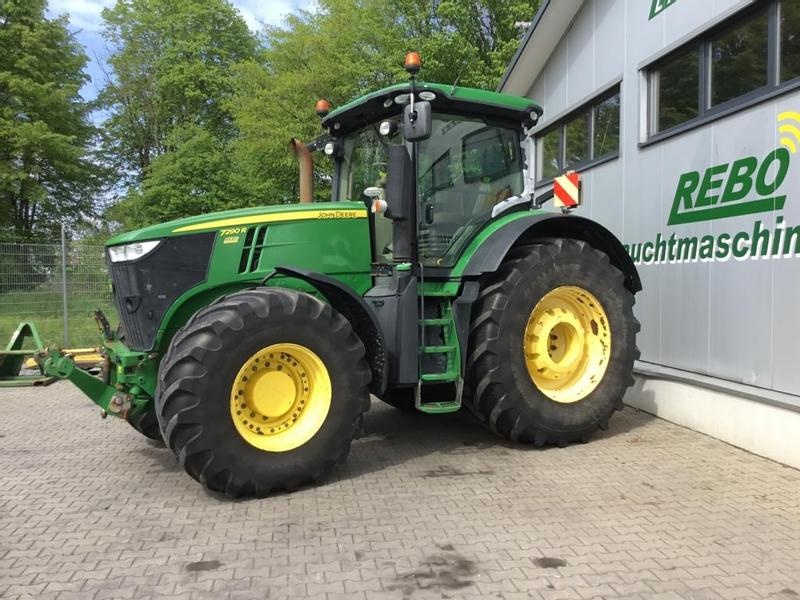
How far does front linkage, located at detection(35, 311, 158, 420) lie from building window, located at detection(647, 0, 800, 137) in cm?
504

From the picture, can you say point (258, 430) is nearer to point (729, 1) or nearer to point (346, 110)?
point (346, 110)

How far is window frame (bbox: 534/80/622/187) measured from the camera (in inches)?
304

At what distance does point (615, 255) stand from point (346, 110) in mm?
2621

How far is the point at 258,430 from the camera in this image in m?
4.20

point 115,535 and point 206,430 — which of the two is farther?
point 206,430

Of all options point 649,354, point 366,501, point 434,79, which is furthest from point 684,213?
point 434,79

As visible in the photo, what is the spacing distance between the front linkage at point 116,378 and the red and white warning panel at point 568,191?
3.73 meters

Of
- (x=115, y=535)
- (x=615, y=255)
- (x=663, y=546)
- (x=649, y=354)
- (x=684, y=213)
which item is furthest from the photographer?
(x=649, y=354)

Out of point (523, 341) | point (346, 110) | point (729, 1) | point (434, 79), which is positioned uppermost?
point (434, 79)

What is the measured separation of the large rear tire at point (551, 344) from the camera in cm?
491

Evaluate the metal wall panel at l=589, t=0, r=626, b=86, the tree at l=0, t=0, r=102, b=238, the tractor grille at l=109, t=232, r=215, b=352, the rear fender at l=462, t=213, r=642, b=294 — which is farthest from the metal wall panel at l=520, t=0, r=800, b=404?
the tree at l=0, t=0, r=102, b=238

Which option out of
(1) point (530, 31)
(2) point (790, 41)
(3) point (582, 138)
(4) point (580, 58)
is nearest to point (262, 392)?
(2) point (790, 41)

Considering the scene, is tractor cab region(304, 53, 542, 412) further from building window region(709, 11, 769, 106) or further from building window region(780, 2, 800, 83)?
building window region(780, 2, 800, 83)

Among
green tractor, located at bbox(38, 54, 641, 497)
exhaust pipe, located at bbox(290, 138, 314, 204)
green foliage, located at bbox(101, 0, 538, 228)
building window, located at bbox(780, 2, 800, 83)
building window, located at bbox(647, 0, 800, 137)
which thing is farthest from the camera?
green foliage, located at bbox(101, 0, 538, 228)
